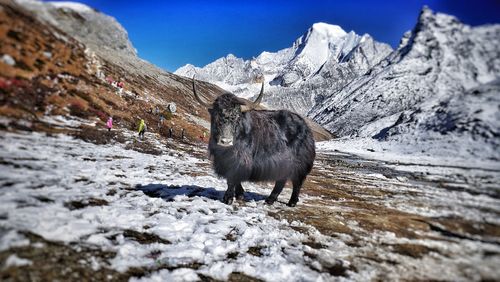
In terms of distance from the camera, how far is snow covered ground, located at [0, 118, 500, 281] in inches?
102

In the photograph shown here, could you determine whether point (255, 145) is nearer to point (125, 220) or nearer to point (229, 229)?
point (229, 229)

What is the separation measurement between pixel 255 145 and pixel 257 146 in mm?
78

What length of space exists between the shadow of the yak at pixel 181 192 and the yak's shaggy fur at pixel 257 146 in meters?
0.57

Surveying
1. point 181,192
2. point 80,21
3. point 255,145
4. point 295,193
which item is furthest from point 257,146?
point 80,21

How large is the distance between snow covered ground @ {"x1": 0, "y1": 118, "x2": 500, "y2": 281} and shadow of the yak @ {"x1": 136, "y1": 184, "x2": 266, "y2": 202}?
13 centimetres

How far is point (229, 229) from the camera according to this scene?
531 cm

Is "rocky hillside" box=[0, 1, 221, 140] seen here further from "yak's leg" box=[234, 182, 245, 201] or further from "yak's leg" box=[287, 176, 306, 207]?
"yak's leg" box=[287, 176, 306, 207]

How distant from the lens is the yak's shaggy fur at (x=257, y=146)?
726 centimetres

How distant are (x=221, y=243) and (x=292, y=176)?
3.96m

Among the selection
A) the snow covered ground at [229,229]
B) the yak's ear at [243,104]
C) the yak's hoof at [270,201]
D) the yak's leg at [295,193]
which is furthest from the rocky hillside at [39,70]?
the yak's leg at [295,193]

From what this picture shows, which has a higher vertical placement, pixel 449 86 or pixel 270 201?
pixel 449 86

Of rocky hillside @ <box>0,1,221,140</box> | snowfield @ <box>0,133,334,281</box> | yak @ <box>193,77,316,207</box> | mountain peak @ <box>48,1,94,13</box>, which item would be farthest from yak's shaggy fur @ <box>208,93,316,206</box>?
mountain peak @ <box>48,1,94,13</box>

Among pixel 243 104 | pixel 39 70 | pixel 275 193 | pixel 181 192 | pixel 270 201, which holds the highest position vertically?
pixel 243 104

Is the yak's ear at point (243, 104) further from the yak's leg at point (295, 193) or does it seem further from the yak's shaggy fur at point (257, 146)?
the yak's leg at point (295, 193)
